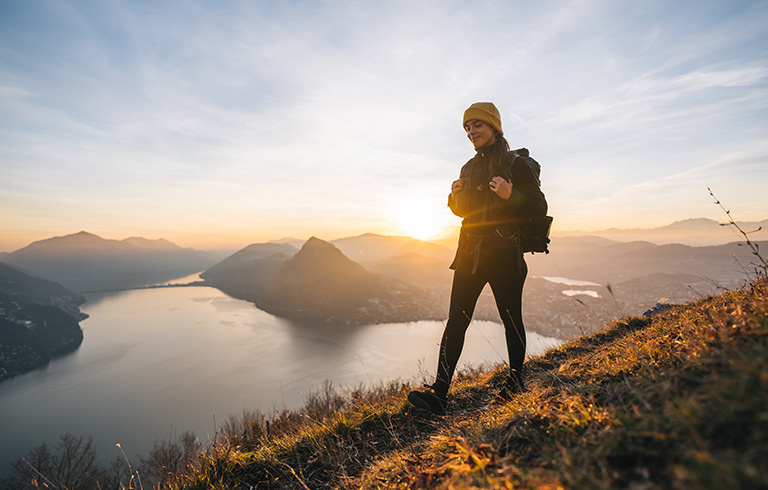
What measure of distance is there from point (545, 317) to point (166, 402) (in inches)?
3648

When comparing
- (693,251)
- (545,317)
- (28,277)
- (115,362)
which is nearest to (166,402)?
(115,362)

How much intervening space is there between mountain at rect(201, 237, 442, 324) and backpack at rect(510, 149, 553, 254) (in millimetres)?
107074

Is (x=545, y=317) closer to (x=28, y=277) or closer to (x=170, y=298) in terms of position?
(x=170, y=298)

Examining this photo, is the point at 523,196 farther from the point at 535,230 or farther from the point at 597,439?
the point at 597,439

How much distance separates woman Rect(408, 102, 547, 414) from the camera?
2797 mm

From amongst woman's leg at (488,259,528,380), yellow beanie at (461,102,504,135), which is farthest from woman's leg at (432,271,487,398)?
yellow beanie at (461,102,504,135)

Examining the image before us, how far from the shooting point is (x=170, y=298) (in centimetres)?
14212

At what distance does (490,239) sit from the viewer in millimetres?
2857

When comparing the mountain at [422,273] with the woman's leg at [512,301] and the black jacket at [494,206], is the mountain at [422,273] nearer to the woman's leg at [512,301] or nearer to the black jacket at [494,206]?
the woman's leg at [512,301]

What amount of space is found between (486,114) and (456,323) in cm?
211

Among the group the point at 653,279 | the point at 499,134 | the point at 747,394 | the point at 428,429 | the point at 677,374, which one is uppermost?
the point at 499,134

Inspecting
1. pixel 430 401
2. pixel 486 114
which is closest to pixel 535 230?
pixel 486 114

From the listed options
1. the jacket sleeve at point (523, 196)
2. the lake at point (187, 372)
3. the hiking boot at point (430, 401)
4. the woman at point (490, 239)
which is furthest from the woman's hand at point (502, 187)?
the lake at point (187, 372)

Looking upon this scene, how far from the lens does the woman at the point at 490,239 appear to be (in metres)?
2.80
